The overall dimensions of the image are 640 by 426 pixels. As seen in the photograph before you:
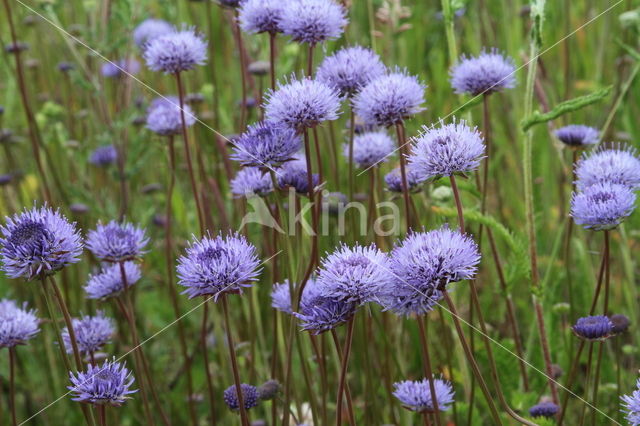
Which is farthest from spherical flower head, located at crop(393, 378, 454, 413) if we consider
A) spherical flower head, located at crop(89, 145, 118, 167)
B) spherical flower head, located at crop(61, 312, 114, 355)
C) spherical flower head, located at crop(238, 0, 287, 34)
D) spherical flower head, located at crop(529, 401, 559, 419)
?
spherical flower head, located at crop(89, 145, 118, 167)

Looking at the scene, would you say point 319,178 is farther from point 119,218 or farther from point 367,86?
point 119,218

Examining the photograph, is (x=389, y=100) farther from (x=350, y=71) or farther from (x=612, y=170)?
(x=612, y=170)

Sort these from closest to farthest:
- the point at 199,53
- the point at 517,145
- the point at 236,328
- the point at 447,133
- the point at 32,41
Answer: the point at 447,133
the point at 199,53
the point at 236,328
the point at 517,145
the point at 32,41

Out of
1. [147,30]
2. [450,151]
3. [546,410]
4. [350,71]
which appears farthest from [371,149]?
[147,30]

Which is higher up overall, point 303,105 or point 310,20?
point 310,20

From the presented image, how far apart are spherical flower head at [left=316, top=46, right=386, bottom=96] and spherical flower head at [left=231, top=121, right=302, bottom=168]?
210 mm

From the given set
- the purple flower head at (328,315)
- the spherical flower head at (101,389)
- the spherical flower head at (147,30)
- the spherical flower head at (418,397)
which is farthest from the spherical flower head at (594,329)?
the spherical flower head at (147,30)

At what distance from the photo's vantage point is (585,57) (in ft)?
11.3

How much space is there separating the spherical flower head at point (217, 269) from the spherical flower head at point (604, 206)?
645mm

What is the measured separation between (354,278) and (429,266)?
0.12 meters

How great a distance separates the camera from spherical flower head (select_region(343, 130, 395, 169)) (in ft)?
6.42

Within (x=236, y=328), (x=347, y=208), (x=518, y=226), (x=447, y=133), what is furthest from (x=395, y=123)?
(x=518, y=226)

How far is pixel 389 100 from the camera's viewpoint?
5.08 feet

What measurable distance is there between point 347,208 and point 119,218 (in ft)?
3.30
